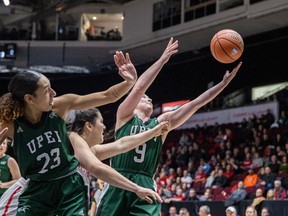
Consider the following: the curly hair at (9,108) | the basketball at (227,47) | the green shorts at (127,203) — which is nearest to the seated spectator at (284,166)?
the basketball at (227,47)

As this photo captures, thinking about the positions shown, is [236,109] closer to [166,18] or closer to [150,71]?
[166,18]

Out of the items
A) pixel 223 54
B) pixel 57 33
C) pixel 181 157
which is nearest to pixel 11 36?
pixel 57 33

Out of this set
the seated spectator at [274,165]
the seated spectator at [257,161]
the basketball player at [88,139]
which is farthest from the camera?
the seated spectator at [257,161]

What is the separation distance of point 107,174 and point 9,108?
2.78 feet

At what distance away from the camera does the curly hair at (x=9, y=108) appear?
3.92 meters

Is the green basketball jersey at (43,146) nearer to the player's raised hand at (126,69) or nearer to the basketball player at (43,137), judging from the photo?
the basketball player at (43,137)

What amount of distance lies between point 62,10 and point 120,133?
73.6ft

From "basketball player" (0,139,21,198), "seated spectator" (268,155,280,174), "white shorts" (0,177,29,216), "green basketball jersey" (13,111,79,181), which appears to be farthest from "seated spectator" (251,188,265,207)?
"green basketball jersey" (13,111,79,181)

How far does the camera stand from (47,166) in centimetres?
400

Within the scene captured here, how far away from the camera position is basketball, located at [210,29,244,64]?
6699 mm

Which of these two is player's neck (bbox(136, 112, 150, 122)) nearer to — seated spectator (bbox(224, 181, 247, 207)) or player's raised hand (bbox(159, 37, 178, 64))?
player's raised hand (bbox(159, 37, 178, 64))

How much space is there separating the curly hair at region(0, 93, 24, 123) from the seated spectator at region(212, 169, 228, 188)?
44.9ft

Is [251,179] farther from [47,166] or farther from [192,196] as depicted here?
[47,166]

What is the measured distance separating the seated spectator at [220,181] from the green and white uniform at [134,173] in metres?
11.9
